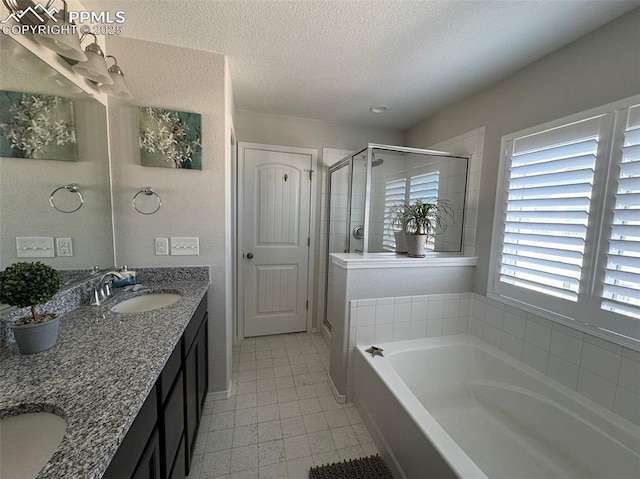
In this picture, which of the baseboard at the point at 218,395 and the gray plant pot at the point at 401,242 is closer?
the baseboard at the point at 218,395

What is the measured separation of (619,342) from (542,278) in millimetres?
434

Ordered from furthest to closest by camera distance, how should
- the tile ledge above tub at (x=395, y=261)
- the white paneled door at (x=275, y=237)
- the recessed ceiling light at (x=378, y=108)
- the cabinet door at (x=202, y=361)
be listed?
1. the white paneled door at (x=275, y=237)
2. the recessed ceiling light at (x=378, y=108)
3. the tile ledge above tub at (x=395, y=261)
4. the cabinet door at (x=202, y=361)

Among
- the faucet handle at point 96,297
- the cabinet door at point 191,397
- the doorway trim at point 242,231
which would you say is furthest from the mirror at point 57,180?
the doorway trim at point 242,231

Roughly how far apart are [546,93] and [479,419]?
6.91ft

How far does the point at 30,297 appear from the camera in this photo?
0.83m

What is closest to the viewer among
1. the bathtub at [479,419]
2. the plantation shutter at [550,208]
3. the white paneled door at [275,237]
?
the bathtub at [479,419]

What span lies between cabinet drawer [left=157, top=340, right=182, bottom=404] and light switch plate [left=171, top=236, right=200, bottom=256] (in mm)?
737

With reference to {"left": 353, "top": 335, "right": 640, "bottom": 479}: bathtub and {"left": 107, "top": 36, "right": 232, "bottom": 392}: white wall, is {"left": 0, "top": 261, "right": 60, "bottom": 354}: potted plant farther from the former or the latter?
{"left": 353, "top": 335, "right": 640, "bottom": 479}: bathtub

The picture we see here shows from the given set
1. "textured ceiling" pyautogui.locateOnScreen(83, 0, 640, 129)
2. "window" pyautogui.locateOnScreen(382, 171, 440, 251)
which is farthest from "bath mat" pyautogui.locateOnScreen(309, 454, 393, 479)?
"textured ceiling" pyautogui.locateOnScreen(83, 0, 640, 129)

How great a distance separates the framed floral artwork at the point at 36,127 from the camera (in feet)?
3.05

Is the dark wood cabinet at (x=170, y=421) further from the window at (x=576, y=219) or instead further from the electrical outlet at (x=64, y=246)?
the window at (x=576, y=219)

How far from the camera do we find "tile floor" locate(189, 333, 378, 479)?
1394mm

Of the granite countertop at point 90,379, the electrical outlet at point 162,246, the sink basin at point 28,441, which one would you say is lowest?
the sink basin at point 28,441

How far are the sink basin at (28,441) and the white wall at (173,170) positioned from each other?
115 centimetres
